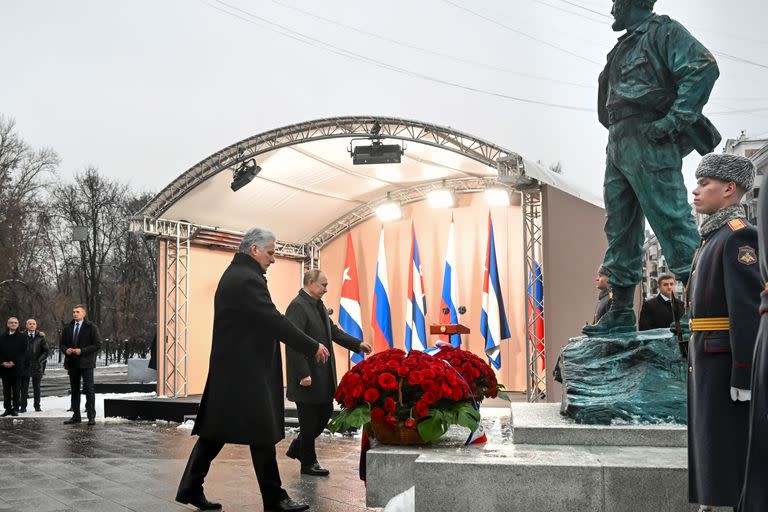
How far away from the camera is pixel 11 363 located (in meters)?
11.0

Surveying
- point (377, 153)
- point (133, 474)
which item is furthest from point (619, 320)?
point (377, 153)

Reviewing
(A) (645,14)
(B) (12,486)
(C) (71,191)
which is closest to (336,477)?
(B) (12,486)

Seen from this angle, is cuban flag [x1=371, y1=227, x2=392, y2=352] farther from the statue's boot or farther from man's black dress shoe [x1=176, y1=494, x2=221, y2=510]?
man's black dress shoe [x1=176, y1=494, x2=221, y2=510]

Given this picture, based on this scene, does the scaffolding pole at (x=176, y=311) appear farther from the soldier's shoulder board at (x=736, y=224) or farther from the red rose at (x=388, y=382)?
the soldier's shoulder board at (x=736, y=224)

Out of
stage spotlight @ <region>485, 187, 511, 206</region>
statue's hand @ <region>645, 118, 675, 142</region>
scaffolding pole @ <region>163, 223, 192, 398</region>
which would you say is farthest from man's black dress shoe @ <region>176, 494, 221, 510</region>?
stage spotlight @ <region>485, 187, 511, 206</region>

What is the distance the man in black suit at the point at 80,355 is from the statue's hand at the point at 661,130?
7.35m

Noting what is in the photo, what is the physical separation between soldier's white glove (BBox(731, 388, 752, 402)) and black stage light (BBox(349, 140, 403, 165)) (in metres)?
9.37

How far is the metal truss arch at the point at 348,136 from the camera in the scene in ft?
37.8

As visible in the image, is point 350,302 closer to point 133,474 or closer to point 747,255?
point 133,474

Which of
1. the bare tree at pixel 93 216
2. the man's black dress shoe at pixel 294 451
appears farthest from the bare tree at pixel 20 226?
the man's black dress shoe at pixel 294 451

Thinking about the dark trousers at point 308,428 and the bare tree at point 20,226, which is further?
the bare tree at point 20,226

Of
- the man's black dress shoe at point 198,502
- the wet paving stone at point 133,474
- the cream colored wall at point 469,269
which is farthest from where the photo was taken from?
Result: the cream colored wall at point 469,269

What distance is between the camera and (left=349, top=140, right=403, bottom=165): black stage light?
38.8 feet

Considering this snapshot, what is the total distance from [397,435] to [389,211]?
11.7m
